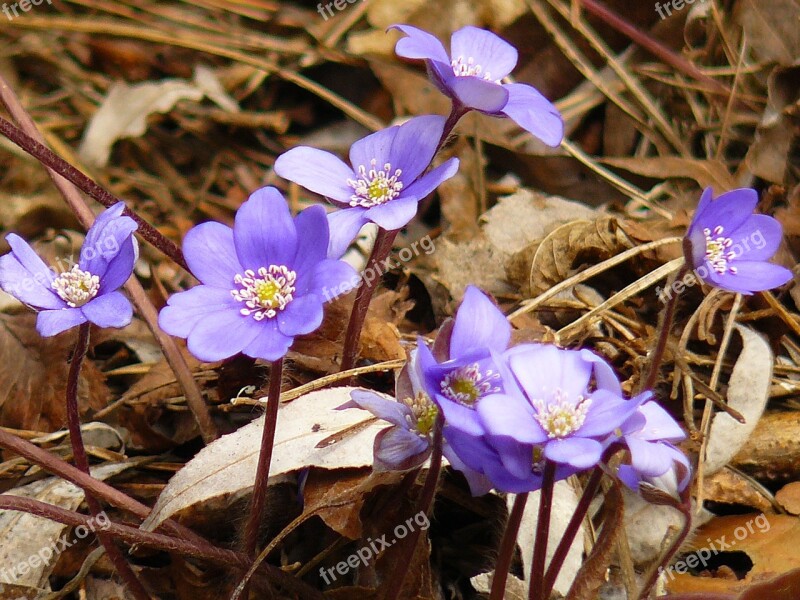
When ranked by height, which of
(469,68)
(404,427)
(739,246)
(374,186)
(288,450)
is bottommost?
(288,450)

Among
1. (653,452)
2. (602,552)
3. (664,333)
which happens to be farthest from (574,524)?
(664,333)

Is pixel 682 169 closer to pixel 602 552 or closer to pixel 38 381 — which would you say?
pixel 602 552

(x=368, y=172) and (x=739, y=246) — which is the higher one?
(x=368, y=172)

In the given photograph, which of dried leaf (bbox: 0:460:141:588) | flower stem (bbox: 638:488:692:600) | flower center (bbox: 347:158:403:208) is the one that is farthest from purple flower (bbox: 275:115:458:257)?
dried leaf (bbox: 0:460:141:588)

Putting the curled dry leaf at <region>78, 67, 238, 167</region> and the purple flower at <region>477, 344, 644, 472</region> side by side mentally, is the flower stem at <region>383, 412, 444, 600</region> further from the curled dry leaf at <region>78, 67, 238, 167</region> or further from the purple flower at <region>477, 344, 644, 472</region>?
the curled dry leaf at <region>78, 67, 238, 167</region>

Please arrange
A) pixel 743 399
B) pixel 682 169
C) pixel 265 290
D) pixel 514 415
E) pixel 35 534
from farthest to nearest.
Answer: pixel 682 169, pixel 743 399, pixel 35 534, pixel 265 290, pixel 514 415

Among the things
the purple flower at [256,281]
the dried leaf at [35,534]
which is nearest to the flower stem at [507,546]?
the purple flower at [256,281]

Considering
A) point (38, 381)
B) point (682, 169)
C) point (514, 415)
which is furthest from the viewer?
point (682, 169)
